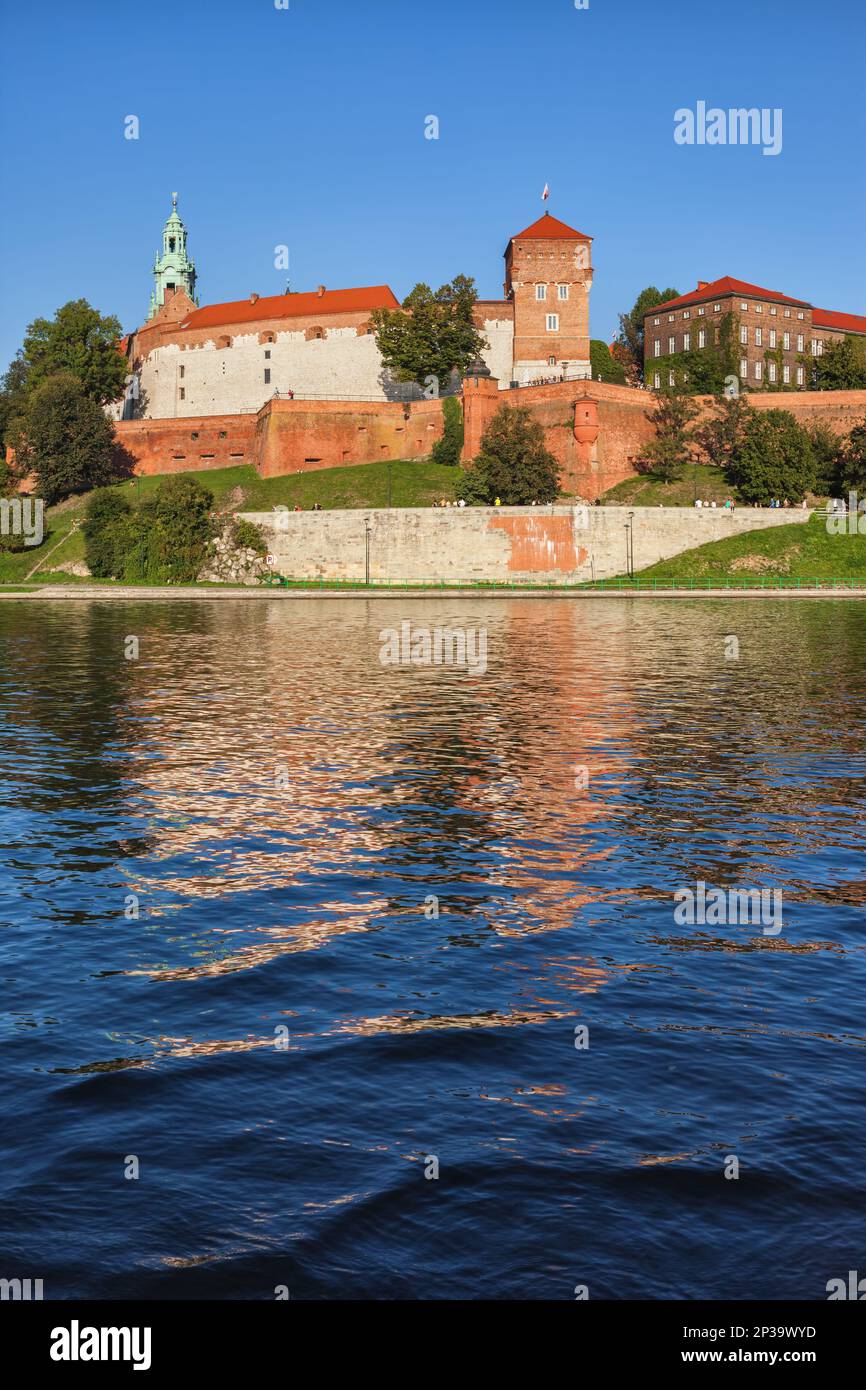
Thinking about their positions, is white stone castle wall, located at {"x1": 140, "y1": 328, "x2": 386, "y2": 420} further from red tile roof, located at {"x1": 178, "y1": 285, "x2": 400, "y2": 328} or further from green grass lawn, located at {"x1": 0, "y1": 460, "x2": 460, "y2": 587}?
green grass lawn, located at {"x1": 0, "y1": 460, "x2": 460, "y2": 587}

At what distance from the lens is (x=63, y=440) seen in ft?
294

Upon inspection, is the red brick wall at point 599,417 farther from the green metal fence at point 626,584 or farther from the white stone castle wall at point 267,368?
the white stone castle wall at point 267,368

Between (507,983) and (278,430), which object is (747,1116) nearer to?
(507,983)

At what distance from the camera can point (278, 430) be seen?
8881 cm

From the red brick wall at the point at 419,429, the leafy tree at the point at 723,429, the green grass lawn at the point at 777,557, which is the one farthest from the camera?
the leafy tree at the point at 723,429

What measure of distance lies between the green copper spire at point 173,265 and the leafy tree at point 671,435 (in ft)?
160

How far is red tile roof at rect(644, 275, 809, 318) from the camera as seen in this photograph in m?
108

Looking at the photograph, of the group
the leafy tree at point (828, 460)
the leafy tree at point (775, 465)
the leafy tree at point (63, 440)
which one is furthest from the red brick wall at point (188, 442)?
the leafy tree at point (828, 460)

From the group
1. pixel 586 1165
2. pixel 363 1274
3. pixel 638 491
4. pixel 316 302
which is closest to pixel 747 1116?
pixel 586 1165

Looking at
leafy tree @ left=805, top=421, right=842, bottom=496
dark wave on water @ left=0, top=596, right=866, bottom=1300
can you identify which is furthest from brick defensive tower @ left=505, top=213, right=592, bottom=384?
dark wave on water @ left=0, top=596, right=866, bottom=1300

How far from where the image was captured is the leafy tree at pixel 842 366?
98188 mm

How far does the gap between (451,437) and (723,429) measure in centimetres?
1773

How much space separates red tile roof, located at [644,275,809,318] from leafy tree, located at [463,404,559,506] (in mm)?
36914

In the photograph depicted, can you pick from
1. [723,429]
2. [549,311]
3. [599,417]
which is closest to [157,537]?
[599,417]
